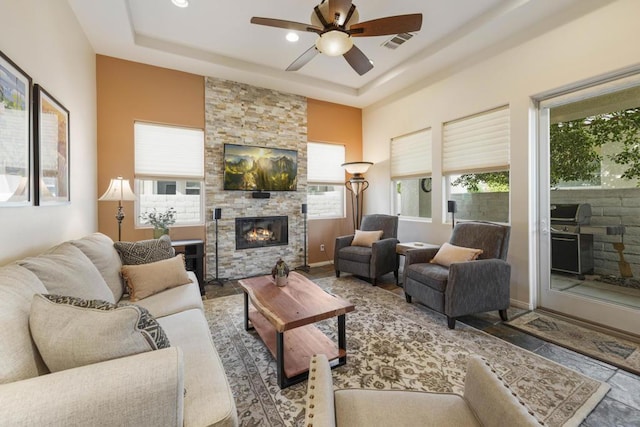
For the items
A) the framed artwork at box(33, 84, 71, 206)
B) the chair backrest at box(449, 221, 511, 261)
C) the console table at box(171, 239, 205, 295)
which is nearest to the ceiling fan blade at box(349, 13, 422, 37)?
the chair backrest at box(449, 221, 511, 261)

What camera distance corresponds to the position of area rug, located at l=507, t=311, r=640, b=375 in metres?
2.14

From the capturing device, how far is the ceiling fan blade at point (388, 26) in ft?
7.30

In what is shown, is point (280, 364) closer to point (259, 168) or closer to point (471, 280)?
point (471, 280)

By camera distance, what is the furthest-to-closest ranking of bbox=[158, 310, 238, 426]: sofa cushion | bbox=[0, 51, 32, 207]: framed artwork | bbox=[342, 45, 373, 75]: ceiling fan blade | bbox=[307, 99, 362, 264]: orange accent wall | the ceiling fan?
bbox=[307, 99, 362, 264]: orange accent wall
bbox=[342, 45, 373, 75]: ceiling fan blade
the ceiling fan
bbox=[0, 51, 32, 207]: framed artwork
bbox=[158, 310, 238, 426]: sofa cushion

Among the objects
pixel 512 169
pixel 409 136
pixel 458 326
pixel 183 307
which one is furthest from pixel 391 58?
pixel 183 307

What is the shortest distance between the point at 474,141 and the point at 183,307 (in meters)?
3.92

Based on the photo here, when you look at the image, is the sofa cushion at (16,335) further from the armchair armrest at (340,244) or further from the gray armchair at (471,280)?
the armchair armrest at (340,244)

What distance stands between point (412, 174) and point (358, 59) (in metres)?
2.37

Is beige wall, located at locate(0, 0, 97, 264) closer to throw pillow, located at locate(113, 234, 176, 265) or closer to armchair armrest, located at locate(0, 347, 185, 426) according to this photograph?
throw pillow, located at locate(113, 234, 176, 265)

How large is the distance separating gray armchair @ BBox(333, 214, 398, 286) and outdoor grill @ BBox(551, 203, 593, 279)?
188 cm

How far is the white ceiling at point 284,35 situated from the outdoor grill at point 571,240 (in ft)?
6.37

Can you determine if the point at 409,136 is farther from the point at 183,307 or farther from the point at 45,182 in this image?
the point at 45,182

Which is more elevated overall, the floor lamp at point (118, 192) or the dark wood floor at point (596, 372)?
the floor lamp at point (118, 192)

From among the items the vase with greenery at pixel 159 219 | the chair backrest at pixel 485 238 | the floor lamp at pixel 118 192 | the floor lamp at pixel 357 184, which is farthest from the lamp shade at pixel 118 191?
the chair backrest at pixel 485 238
